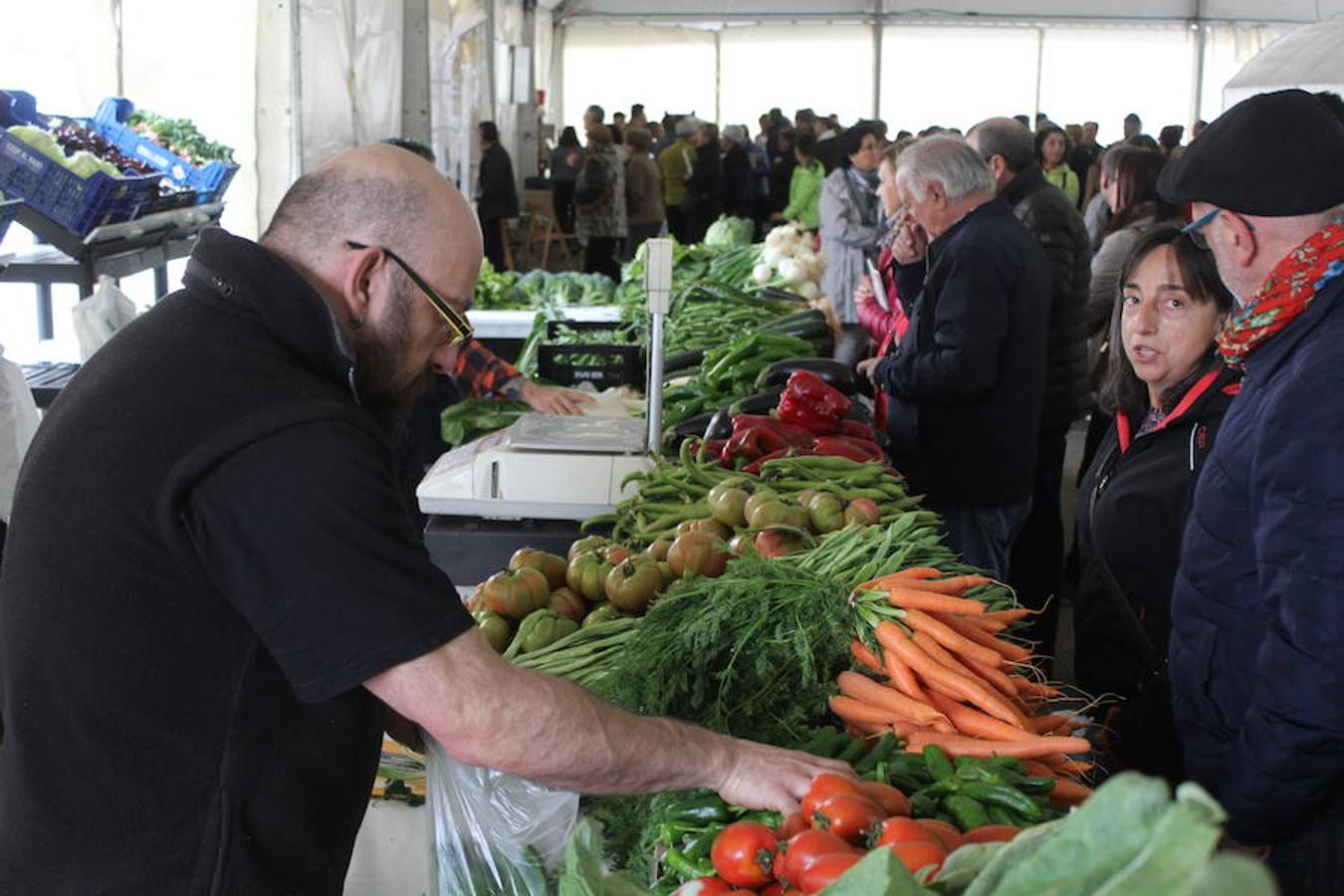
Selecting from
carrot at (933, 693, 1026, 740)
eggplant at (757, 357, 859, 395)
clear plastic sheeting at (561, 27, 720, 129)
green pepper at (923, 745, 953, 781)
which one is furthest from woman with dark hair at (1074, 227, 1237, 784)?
clear plastic sheeting at (561, 27, 720, 129)

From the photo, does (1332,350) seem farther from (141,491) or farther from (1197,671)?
(141,491)

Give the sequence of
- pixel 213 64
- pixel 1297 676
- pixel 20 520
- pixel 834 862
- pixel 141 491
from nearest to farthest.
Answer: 1. pixel 834 862
2. pixel 141 491
3. pixel 20 520
4. pixel 1297 676
5. pixel 213 64

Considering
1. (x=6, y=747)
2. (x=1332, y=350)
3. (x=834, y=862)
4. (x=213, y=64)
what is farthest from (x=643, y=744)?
(x=213, y=64)

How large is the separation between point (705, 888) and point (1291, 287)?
4.31 ft

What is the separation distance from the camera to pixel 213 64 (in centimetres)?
710

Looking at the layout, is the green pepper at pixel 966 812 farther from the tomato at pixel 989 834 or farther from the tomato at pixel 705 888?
the tomato at pixel 705 888

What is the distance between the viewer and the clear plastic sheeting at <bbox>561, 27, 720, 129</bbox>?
22.5 meters

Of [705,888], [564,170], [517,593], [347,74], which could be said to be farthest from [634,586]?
[564,170]

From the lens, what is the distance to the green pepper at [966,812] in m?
1.79

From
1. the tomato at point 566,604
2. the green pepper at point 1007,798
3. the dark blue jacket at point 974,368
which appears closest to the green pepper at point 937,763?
the green pepper at point 1007,798

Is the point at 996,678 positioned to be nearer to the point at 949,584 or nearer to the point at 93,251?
the point at 949,584

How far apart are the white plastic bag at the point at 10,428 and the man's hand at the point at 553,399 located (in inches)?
61.1

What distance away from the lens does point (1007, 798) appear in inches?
72.9

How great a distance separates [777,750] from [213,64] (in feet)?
20.4
